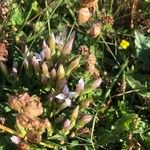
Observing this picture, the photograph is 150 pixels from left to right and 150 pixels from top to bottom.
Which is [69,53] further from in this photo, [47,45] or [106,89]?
[106,89]

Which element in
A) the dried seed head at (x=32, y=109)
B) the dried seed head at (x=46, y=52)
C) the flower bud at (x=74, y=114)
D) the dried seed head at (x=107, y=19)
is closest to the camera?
the dried seed head at (x=32, y=109)

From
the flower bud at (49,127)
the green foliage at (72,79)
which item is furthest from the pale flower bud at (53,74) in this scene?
the flower bud at (49,127)

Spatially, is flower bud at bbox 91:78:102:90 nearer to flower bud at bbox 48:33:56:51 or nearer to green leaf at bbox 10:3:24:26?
flower bud at bbox 48:33:56:51

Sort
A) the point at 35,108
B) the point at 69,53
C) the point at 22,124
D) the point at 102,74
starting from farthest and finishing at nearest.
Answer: the point at 102,74 → the point at 69,53 → the point at 22,124 → the point at 35,108

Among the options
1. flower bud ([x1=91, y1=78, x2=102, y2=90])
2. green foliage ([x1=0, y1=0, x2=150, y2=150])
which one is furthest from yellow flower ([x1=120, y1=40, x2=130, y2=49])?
flower bud ([x1=91, y1=78, x2=102, y2=90])

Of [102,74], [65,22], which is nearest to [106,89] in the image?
[102,74]

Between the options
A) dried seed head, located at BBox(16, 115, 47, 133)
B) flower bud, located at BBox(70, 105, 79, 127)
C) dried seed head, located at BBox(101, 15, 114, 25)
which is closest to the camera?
dried seed head, located at BBox(16, 115, 47, 133)

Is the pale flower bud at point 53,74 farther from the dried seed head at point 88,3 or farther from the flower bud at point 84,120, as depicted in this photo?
the dried seed head at point 88,3
